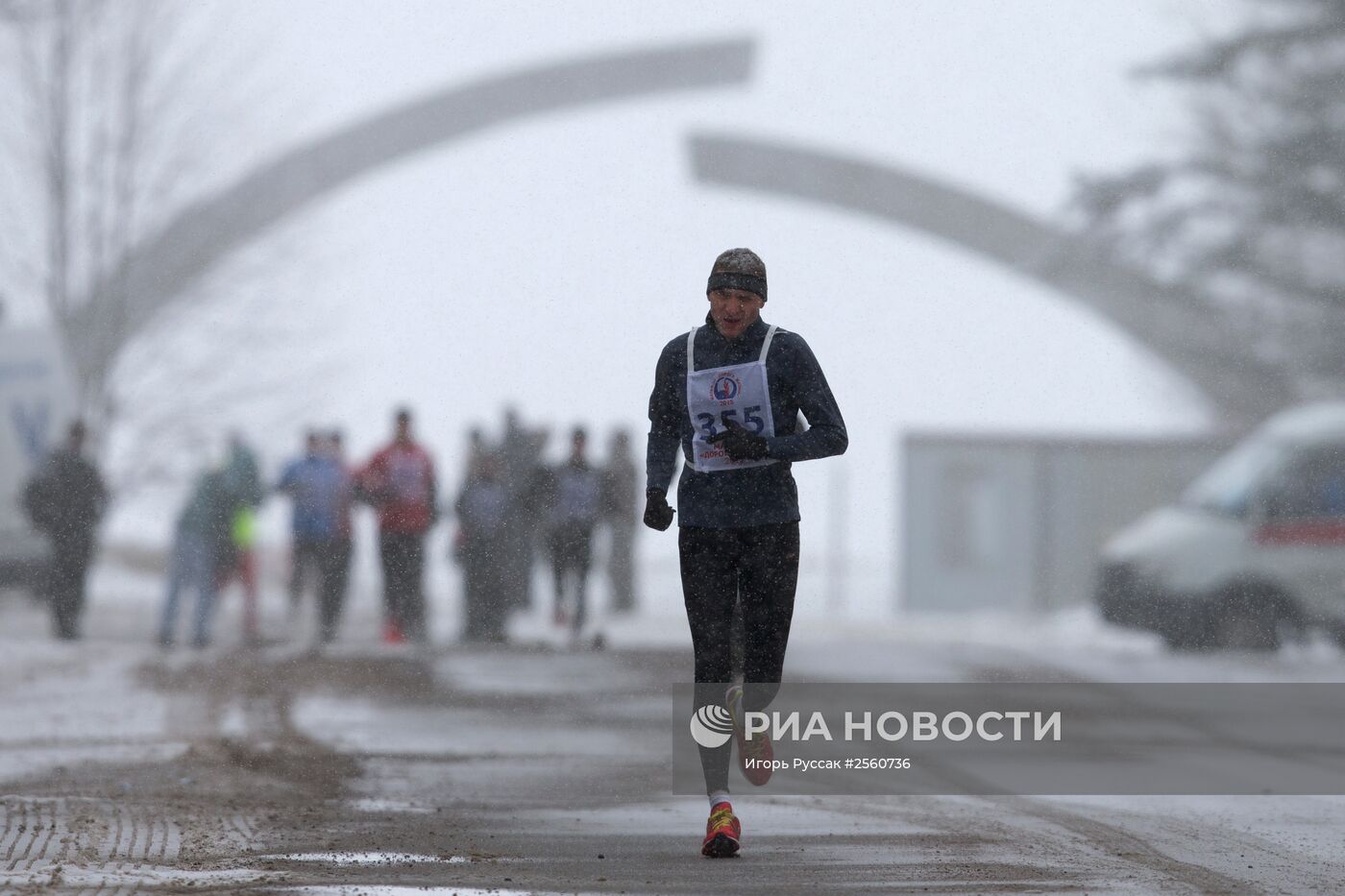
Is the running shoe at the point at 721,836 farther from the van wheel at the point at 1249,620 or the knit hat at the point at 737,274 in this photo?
the van wheel at the point at 1249,620

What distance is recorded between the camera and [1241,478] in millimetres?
17641

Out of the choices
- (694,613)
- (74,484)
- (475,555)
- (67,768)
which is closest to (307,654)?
(475,555)

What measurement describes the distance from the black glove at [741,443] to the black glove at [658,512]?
22cm

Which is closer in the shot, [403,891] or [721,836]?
[403,891]

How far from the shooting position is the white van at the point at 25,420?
17.6m

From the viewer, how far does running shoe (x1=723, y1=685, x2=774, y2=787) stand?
18.6 ft

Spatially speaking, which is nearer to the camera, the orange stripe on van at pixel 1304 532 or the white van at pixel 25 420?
the orange stripe on van at pixel 1304 532

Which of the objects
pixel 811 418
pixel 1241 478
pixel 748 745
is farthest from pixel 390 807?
pixel 1241 478

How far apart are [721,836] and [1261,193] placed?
82.0ft

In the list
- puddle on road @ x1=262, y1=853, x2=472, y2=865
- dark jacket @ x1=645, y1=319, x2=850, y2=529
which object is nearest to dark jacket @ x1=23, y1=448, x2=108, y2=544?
puddle on road @ x1=262, y1=853, x2=472, y2=865

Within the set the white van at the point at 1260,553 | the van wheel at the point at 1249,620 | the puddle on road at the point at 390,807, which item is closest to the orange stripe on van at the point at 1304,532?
the white van at the point at 1260,553

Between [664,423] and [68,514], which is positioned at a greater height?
[664,423]

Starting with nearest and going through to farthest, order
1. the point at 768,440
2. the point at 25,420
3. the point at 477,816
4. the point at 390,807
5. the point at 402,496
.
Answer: the point at 768,440, the point at 477,816, the point at 390,807, the point at 402,496, the point at 25,420

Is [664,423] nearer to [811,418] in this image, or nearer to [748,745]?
[811,418]
